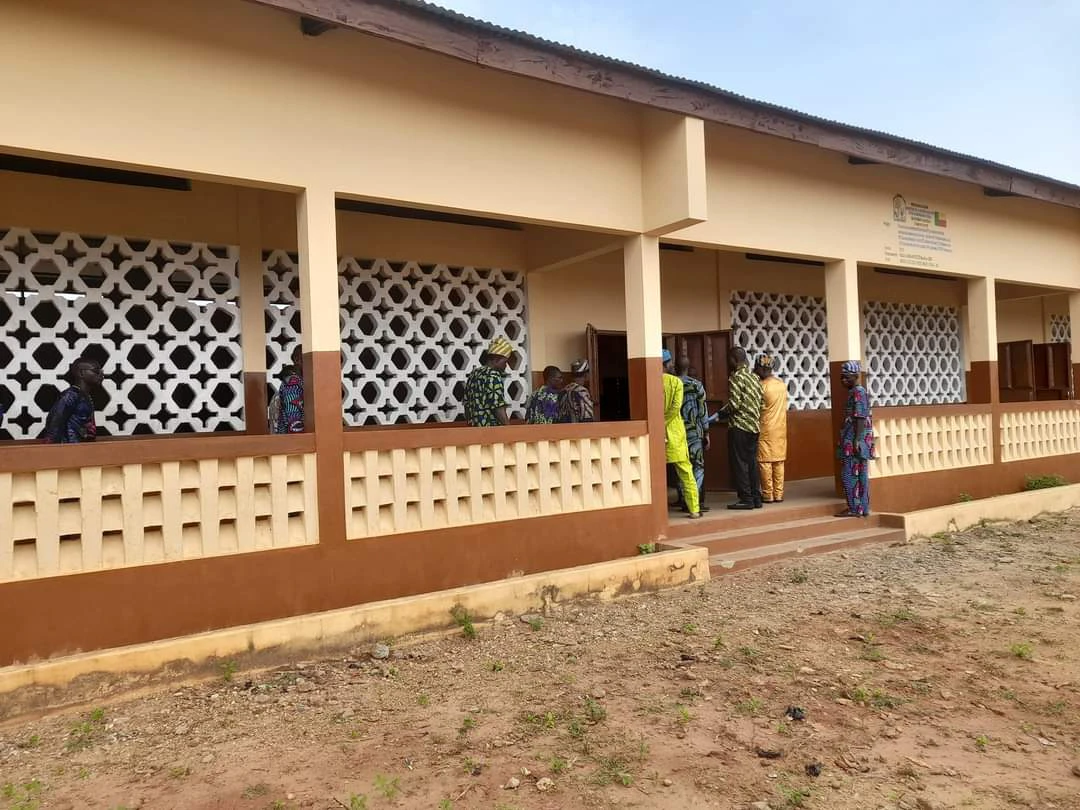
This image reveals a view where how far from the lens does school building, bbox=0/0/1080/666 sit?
12.9 ft

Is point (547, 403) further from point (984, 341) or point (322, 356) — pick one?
point (984, 341)

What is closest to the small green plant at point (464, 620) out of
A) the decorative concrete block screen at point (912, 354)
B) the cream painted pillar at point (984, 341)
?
the cream painted pillar at point (984, 341)

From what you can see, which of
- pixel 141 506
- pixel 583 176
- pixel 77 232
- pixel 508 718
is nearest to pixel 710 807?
pixel 508 718

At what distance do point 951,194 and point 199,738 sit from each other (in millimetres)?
8447

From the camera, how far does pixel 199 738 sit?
11.0 feet

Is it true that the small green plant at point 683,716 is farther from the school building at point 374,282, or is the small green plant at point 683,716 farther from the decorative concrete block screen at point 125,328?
the decorative concrete block screen at point 125,328

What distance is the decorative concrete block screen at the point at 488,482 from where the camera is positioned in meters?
4.68

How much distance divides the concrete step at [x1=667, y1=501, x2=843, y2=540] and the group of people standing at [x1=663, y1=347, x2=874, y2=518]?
0.13 m

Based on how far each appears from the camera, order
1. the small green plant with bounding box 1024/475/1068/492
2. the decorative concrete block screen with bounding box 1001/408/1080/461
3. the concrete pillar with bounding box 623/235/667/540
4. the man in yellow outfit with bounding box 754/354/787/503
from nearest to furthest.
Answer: the concrete pillar with bounding box 623/235/667/540 < the man in yellow outfit with bounding box 754/354/787/503 < the decorative concrete block screen with bounding box 1001/408/1080/461 < the small green plant with bounding box 1024/475/1068/492

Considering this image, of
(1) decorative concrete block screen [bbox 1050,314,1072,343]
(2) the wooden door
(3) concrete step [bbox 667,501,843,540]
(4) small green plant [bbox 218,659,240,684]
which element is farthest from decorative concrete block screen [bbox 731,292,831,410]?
(4) small green plant [bbox 218,659,240,684]

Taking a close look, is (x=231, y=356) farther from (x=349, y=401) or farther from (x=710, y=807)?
(x=710, y=807)

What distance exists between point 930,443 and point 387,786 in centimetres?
689

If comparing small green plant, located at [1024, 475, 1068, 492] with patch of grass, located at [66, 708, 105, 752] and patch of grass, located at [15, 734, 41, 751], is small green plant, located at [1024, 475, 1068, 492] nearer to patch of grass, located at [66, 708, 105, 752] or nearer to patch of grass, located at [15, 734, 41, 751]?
patch of grass, located at [66, 708, 105, 752]

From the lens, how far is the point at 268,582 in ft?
14.0
